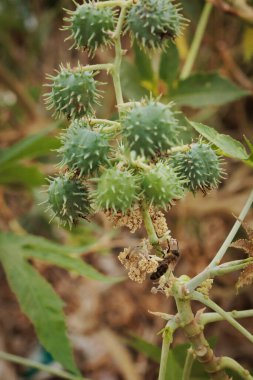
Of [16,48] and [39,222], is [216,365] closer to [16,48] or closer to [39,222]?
[39,222]

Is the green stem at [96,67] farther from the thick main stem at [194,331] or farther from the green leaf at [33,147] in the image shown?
the green leaf at [33,147]

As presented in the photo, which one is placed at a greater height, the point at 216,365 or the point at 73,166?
the point at 73,166

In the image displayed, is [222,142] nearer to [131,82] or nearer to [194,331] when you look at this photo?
[194,331]

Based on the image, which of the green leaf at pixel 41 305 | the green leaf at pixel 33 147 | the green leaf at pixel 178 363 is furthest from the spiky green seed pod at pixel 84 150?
the green leaf at pixel 33 147

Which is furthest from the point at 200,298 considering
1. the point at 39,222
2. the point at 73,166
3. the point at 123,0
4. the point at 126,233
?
the point at 126,233

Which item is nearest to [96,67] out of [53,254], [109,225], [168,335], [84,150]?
[84,150]
